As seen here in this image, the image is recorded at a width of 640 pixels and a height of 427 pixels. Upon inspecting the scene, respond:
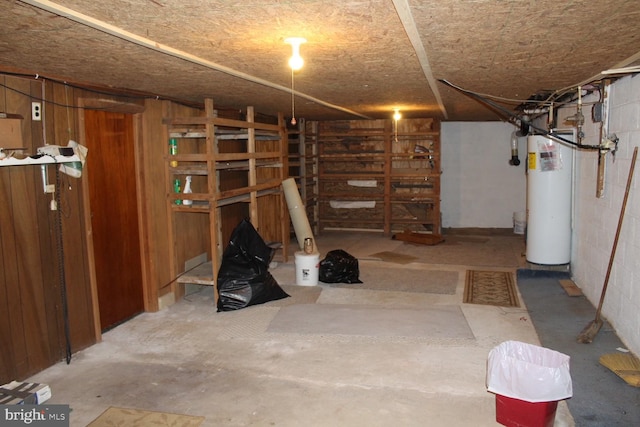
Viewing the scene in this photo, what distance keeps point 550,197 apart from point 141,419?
4.38 meters

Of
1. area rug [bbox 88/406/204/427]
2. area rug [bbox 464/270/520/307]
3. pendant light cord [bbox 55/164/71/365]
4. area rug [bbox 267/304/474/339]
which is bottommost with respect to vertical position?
area rug [bbox 88/406/204/427]

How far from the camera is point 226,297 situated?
4566 mm

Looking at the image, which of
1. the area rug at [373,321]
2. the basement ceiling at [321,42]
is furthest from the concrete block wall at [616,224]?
the area rug at [373,321]

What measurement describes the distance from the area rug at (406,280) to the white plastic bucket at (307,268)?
0.23 m

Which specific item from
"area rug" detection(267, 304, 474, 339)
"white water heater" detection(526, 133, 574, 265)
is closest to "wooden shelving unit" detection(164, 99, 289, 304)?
"area rug" detection(267, 304, 474, 339)

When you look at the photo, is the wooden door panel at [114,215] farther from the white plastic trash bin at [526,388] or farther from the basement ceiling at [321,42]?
the white plastic trash bin at [526,388]

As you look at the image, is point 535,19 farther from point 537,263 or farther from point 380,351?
point 537,263

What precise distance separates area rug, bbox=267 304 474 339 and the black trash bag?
736 millimetres

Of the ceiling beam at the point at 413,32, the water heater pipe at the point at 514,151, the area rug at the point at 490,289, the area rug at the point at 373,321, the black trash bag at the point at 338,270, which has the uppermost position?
the ceiling beam at the point at 413,32

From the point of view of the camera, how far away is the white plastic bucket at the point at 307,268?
531 cm

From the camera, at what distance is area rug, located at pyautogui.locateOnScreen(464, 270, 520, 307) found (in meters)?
4.72

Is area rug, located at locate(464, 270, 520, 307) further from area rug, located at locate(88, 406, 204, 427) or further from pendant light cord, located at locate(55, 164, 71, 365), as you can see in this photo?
pendant light cord, located at locate(55, 164, 71, 365)

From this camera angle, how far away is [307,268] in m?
5.32

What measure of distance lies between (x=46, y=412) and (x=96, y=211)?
1.65 metres
